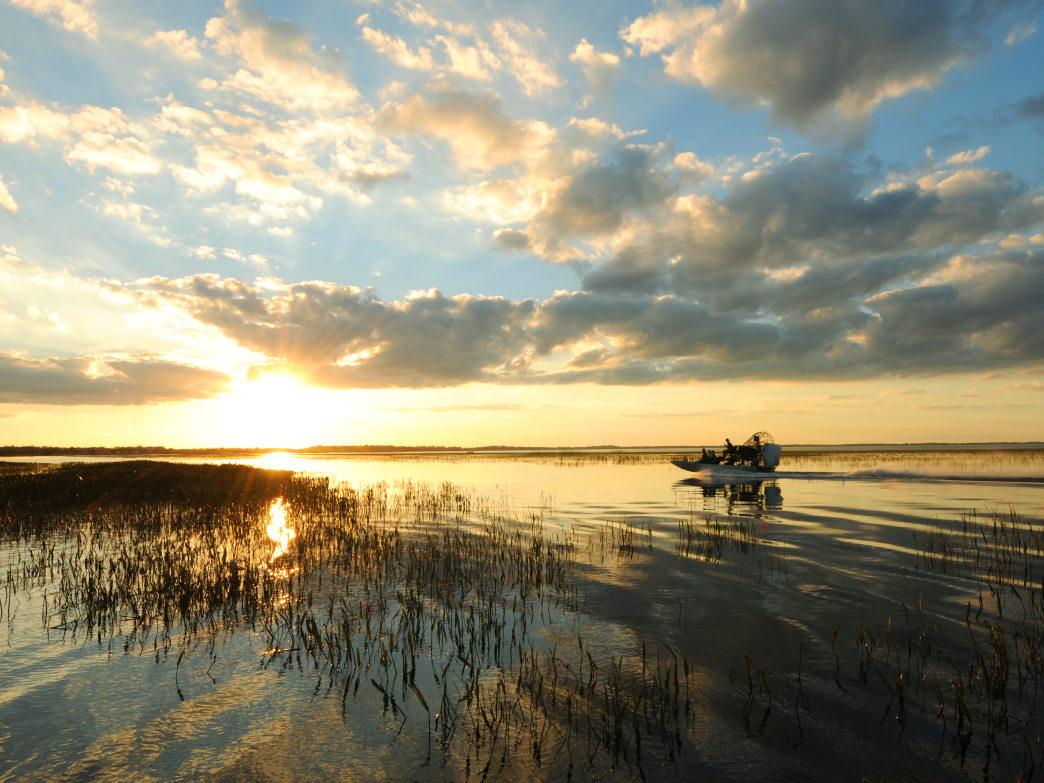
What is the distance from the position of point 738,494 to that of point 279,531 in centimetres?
3032

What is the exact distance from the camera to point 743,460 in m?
56.6

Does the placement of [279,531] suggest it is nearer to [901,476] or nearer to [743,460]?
[743,460]

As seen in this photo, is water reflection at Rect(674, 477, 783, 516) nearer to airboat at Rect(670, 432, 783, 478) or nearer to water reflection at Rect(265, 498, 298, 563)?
airboat at Rect(670, 432, 783, 478)

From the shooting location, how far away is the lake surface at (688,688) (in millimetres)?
6008

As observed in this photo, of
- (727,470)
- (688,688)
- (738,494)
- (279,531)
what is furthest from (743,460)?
(688,688)

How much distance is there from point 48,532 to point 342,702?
2063 centimetres

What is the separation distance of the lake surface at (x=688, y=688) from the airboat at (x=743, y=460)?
128 ft

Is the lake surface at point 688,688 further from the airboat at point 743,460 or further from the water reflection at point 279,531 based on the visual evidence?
the airboat at point 743,460

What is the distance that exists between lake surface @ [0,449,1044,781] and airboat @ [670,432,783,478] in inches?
1531

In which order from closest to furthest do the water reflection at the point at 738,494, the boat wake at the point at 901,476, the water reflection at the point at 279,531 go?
1. the water reflection at the point at 279,531
2. the water reflection at the point at 738,494
3. the boat wake at the point at 901,476

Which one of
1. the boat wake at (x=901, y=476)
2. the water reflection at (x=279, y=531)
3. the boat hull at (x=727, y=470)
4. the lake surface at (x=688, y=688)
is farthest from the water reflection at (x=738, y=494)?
the water reflection at (x=279, y=531)

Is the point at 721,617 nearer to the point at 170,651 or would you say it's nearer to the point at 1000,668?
the point at 1000,668

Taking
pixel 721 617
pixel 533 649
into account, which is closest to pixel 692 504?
pixel 721 617

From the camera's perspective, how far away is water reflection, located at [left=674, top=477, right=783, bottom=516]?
3069 cm
